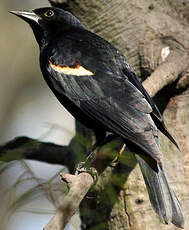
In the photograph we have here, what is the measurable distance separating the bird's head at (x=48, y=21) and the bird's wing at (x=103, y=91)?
1.31 feet

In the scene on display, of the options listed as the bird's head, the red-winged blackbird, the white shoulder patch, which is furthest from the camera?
the bird's head

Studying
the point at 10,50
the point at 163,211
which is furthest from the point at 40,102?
the point at 163,211

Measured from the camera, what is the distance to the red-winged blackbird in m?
2.48

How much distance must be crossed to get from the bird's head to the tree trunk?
0.60 feet

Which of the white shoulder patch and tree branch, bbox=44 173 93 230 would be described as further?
the white shoulder patch

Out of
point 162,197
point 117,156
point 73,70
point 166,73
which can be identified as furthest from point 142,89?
point 162,197

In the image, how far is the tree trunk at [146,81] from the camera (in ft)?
9.04

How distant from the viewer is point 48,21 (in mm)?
3695

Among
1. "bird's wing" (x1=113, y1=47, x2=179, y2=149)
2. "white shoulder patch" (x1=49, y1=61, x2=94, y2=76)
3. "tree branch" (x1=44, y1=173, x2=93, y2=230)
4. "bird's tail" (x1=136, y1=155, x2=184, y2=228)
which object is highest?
"tree branch" (x1=44, y1=173, x2=93, y2=230)

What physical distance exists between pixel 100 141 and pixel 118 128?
523mm

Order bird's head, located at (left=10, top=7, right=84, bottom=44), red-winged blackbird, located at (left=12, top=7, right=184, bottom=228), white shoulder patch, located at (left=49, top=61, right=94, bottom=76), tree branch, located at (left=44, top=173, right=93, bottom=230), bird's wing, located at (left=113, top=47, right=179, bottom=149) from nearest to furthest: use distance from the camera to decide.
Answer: tree branch, located at (left=44, top=173, right=93, bottom=230), red-winged blackbird, located at (left=12, top=7, right=184, bottom=228), bird's wing, located at (left=113, top=47, right=179, bottom=149), white shoulder patch, located at (left=49, top=61, right=94, bottom=76), bird's head, located at (left=10, top=7, right=84, bottom=44)

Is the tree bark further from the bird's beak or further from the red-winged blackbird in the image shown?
the bird's beak

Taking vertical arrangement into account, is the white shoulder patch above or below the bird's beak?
below

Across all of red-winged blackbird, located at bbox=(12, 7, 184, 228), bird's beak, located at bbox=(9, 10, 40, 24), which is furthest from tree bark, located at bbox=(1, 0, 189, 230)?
bird's beak, located at bbox=(9, 10, 40, 24)
